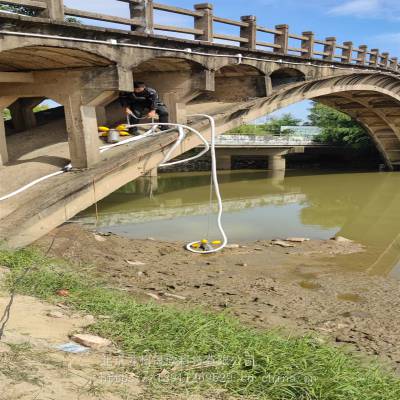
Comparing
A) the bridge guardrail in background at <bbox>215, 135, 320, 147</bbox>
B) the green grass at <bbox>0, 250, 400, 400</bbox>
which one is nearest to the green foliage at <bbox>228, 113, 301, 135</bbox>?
the bridge guardrail in background at <bbox>215, 135, 320, 147</bbox>

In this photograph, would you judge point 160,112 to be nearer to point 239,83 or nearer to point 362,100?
point 239,83

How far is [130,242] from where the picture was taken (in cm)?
821

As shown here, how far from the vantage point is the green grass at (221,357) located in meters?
2.71

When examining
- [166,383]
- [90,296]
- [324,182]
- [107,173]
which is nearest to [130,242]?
[107,173]

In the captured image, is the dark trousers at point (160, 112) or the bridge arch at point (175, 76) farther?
the bridge arch at point (175, 76)

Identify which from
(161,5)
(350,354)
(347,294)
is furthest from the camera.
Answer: (161,5)

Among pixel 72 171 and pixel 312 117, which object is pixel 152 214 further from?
pixel 312 117

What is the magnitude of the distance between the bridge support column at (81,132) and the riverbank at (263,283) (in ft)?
4.69

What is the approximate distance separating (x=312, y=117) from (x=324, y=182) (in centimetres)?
2417

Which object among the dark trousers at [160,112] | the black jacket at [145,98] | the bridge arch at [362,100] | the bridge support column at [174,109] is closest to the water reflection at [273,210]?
the dark trousers at [160,112]

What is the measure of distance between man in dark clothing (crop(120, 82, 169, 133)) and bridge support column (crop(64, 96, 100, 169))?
1.43 metres

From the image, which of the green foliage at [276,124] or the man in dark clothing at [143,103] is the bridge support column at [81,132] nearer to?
the man in dark clothing at [143,103]

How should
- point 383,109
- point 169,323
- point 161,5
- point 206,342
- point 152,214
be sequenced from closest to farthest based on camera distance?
point 206,342
point 169,323
point 161,5
point 152,214
point 383,109

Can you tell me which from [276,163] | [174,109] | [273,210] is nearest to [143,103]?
[174,109]
